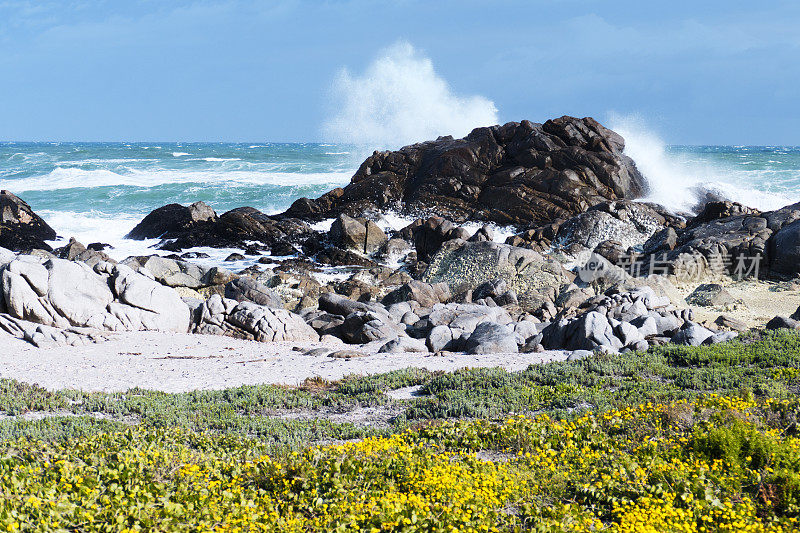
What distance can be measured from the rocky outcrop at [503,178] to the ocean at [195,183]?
3.58 m

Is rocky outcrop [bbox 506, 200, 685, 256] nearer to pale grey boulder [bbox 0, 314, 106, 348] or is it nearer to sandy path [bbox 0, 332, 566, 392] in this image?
sandy path [bbox 0, 332, 566, 392]

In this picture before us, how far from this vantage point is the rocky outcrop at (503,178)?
47219 mm

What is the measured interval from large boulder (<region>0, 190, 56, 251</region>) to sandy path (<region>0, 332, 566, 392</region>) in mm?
25550

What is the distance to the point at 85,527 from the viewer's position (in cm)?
609

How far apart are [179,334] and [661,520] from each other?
55.1 feet

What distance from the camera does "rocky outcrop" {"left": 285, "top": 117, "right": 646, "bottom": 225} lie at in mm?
47219

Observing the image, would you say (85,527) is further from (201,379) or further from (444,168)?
(444,168)

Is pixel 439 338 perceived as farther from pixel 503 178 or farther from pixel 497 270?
pixel 503 178

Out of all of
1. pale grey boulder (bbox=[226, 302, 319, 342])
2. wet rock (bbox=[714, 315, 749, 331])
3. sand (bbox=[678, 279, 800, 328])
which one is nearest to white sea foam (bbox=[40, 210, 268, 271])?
pale grey boulder (bbox=[226, 302, 319, 342])

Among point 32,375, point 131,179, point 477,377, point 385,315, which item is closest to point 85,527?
point 477,377

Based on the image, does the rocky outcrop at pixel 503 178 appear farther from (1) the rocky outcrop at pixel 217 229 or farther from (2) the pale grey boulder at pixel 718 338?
(2) the pale grey boulder at pixel 718 338

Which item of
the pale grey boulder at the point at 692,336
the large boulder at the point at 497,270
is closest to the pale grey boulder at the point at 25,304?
the large boulder at the point at 497,270

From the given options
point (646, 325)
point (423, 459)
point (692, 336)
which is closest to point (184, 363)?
point (423, 459)

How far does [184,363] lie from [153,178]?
65.2 meters
